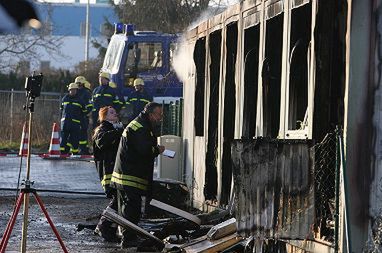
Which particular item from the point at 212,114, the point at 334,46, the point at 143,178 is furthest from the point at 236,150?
the point at 212,114

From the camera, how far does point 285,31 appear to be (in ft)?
31.0

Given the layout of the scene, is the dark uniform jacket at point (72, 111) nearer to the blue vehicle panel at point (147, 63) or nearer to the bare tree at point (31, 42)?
the blue vehicle panel at point (147, 63)

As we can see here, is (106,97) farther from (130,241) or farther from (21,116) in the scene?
(130,241)

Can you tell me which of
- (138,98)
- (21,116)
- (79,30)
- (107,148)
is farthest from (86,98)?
(79,30)

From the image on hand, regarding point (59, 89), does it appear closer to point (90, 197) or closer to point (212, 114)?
point (90, 197)

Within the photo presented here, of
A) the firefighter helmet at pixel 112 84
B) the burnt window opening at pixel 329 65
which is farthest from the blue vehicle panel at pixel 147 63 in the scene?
the burnt window opening at pixel 329 65

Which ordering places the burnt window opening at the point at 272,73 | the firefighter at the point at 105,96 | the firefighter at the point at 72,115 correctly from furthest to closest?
1. the firefighter at the point at 72,115
2. the firefighter at the point at 105,96
3. the burnt window opening at the point at 272,73

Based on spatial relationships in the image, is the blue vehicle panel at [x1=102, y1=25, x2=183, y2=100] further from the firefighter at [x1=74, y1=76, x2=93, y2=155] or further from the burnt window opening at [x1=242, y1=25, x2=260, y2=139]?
the burnt window opening at [x1=242, y1=25, x2=260, y2=139]

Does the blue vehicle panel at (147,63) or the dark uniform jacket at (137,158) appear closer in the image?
the dark uniform jacket at (137,158)

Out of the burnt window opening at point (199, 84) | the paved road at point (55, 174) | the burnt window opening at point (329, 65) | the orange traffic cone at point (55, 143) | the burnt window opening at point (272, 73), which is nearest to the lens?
the burnt window opening at point (329, 65)

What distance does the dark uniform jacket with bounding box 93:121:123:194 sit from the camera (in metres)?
12.0

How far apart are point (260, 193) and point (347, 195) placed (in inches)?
48.6

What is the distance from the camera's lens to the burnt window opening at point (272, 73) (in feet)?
33.9

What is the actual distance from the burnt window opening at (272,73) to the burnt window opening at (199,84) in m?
4.30
